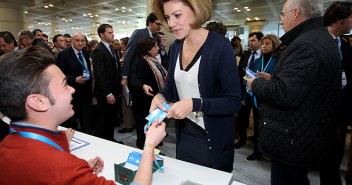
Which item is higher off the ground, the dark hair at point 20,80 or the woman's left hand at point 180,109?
the dark hair at point 20,80

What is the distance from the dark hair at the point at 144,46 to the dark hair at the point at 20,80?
260 centimetres

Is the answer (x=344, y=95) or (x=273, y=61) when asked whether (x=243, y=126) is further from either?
(x=344, y=95)

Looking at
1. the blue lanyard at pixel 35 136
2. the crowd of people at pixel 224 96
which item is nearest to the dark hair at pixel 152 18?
the crowd of people at pixel 224 96

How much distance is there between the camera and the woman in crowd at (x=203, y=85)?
4.71 ft

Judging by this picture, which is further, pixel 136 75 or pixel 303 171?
pixel 136 75

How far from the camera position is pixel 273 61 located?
10.8 feet

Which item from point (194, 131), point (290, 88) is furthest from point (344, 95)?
point (194, 131)

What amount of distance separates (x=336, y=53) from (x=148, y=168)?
1391mm

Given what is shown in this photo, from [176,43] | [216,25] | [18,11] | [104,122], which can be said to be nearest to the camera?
[176,43]

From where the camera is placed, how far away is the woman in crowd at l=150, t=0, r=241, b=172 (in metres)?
1.44

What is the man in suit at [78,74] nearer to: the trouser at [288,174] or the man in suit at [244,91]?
the man in suit at [244,91]

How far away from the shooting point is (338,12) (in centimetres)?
256

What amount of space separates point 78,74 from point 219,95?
10.1 ft

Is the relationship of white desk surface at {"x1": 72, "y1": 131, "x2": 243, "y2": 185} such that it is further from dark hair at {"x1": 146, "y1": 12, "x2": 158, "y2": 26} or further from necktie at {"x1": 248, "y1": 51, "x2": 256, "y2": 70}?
necktie at {"x1": 248, "y1": 51, "x2": 256, "y2": 70}
